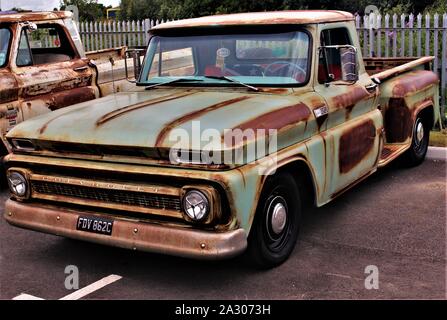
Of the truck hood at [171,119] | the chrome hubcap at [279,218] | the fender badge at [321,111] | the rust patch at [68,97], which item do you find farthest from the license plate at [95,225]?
the rust patch at [68,97]

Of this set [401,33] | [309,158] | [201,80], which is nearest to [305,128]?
[309,158]

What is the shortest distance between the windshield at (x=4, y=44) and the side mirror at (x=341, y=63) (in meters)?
3.84

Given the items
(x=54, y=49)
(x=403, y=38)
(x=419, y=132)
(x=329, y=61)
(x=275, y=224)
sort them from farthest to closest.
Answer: (x=403, y=38)
(x=54, y=49)
(x=419, y=132)
(x=329, y=61)
(x=275, y=224)

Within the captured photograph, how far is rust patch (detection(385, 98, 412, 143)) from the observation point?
702 centimetres

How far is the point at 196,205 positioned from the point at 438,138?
5.97 metres

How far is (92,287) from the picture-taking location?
15.4ft

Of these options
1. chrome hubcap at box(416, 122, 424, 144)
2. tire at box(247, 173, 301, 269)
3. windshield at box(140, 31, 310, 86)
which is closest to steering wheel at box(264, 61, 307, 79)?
windshield at box(140, 31, 310, 86)

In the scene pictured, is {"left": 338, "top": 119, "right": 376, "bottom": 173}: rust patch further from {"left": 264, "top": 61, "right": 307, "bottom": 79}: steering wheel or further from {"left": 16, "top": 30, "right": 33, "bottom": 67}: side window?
{"left": 16, "top": 30, "right": 33, "bottom": 67}: side window

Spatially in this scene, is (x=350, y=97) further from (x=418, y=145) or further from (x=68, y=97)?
(x=68, y=97)

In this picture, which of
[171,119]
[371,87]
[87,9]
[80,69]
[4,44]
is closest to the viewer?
[171,119]

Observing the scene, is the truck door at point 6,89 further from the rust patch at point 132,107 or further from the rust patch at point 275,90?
the rust patch at point 275,90

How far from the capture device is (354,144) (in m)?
5.80

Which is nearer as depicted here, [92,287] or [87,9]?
[92,287]

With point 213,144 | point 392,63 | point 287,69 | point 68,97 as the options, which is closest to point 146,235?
point 213,144
